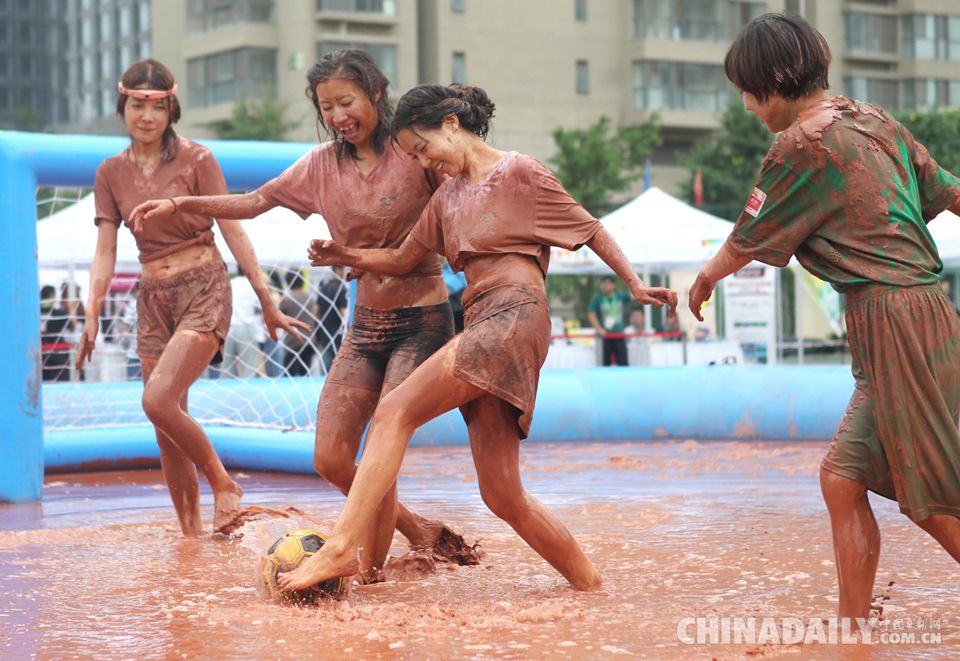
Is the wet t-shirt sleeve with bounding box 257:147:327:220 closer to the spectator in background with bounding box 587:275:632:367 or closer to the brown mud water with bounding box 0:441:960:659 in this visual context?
the brown mud water with bounding box 0:441:960:659

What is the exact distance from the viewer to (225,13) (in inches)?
1845

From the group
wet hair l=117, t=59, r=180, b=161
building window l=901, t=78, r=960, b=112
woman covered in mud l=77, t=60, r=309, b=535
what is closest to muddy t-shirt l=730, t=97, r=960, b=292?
woman covered in mud l=77, t=60, r=309, b=535

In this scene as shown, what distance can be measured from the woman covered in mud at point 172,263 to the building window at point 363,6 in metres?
40.0

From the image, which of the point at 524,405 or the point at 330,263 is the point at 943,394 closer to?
the point at 524,405

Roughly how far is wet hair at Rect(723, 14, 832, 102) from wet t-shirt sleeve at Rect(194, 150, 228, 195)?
10.0 ft

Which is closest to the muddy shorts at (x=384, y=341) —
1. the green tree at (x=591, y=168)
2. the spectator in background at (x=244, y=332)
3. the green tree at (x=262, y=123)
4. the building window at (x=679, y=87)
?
the spectator in background at (x=244, y=332)

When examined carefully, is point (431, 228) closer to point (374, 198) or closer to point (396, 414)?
point (374, 198)

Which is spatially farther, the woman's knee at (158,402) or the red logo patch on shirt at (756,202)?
the woman's knee at (158,402)

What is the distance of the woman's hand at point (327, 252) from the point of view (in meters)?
4.81

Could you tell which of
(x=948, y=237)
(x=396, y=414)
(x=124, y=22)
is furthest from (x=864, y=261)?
(x=124, y=22)

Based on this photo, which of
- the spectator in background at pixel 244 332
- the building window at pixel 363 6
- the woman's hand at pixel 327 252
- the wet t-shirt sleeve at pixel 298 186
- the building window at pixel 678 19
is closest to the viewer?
the woman's hand at pixel 327 252

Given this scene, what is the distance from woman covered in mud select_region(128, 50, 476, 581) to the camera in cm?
520

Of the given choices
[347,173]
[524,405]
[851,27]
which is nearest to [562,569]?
[524,405]

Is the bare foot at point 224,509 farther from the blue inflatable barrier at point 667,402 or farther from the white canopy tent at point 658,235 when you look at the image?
the white canopy tent at point 658,235
